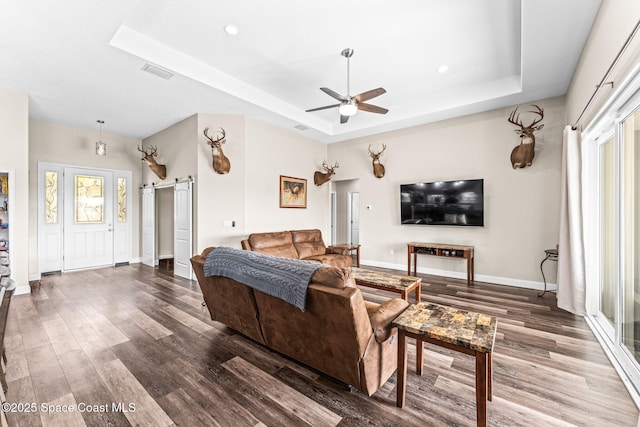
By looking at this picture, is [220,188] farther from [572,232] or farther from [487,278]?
[572,232]

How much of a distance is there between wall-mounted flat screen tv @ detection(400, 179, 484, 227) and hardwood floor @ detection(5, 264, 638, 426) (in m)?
1.97

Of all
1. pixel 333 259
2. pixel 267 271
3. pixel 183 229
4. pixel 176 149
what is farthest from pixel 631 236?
pixel 176 149

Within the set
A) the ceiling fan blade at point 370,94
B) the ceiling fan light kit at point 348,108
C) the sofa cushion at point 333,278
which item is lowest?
the sofa cushion at point 333,278

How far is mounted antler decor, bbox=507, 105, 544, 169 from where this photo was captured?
421cm

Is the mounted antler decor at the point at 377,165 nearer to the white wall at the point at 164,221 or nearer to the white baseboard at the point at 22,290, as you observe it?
the white wall at the point at 164,221

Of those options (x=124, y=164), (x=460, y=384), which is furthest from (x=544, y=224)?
(x=124, y=164)

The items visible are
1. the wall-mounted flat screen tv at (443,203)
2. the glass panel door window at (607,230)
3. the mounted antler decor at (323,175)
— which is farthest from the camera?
the mounted antler decor at (323,175)

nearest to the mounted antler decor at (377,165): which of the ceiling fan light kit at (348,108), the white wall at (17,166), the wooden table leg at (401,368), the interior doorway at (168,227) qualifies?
the ceiling fan light kit at (348,108)

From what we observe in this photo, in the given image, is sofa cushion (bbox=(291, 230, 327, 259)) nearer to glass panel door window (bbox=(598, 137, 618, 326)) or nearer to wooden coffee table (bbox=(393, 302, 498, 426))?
wooden coffee table (bbox=(393, 302, 498, 426))

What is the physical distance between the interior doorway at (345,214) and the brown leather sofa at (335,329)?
6.09 m

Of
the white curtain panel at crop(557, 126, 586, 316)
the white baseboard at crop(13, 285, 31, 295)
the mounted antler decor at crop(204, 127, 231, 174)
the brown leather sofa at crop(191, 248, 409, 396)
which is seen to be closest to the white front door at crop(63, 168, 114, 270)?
the white baseboard at crop(13, 285, 31, 295)

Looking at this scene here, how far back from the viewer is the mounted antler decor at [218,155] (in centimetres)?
476

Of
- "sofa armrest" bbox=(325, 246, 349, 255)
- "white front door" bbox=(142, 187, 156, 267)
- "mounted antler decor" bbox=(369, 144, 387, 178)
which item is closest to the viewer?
"sofa armrest" bbox=(325, 246, 349, 255)

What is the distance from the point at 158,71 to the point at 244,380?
3.75m
